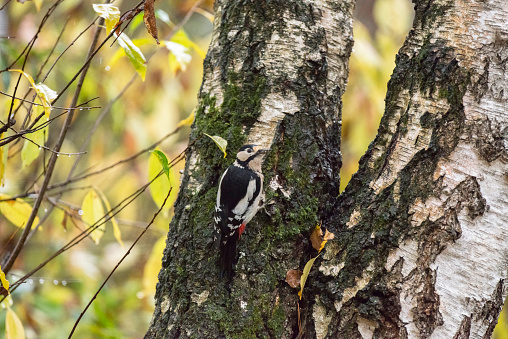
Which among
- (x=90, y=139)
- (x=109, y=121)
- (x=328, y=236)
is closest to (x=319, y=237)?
(x=328, y=236)

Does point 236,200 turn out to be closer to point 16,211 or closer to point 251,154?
point 251,154

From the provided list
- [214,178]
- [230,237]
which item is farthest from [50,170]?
[230,237]

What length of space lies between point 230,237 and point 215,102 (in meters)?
0.51

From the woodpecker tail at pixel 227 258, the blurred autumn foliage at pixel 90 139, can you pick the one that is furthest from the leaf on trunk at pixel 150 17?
the blurred autumn foliage at pixel 90 139

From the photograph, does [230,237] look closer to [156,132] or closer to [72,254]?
[156,132]

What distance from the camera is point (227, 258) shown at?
1.53 m

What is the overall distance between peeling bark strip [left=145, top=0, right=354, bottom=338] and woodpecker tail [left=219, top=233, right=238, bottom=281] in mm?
25

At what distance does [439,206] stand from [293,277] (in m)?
0.50

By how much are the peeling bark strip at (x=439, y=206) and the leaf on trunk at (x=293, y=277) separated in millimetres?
91

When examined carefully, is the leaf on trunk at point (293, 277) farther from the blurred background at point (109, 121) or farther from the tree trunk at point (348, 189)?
the blurred background at point (109, 121)

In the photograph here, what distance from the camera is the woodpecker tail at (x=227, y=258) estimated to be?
152 centimetres

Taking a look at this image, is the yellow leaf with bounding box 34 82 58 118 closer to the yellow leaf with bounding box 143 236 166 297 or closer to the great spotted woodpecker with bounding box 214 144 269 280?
the great spotted woodpecker with bounding box 214 144 269 280

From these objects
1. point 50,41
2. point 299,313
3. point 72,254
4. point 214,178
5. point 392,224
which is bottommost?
point 299,313

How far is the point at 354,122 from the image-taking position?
10.6 ft
